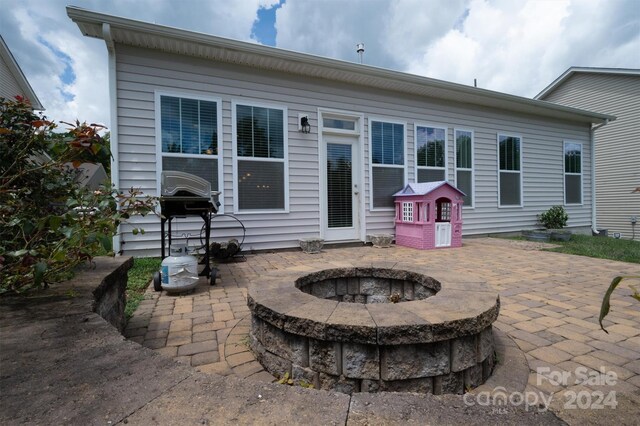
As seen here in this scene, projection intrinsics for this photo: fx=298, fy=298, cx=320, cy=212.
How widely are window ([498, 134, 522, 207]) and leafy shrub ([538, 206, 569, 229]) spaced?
0.84 meters

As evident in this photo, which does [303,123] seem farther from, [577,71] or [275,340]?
[577,71]

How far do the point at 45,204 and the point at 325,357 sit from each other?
206 cm

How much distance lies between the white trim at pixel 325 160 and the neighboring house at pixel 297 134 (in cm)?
2

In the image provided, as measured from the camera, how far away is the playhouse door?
5805 millimetres

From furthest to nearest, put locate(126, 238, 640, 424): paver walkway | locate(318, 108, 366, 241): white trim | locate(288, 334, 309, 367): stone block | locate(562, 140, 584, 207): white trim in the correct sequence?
locate(562, 140, 584, 207): white trim, locate(318, 108, 366, 241): white trim, locate(126, 238, 640, 424): paver walkway, locate(288, 334, 309, 367): stone block

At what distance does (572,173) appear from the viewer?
28.8ft

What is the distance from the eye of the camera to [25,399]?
750 millimetres

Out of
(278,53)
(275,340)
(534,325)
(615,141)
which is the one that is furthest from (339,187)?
(615,141)

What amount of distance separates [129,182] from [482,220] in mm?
7548

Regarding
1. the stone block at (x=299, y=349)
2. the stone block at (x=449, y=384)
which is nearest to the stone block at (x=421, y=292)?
the stone block at (x=449, y=384)

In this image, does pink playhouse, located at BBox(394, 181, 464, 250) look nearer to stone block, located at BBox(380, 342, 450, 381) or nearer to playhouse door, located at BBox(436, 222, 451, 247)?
playhouse door, located at BBox(436, 222, 451, 247)

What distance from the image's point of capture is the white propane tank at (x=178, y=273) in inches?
118

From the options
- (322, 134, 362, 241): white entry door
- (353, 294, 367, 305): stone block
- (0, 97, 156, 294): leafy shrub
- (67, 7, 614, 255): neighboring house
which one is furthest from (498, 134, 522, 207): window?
(0, 97, 156, 294): leafy shrub

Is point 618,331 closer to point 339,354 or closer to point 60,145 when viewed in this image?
point 339,354
